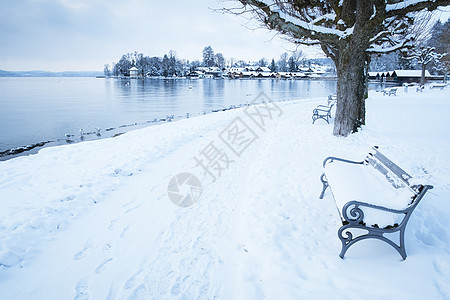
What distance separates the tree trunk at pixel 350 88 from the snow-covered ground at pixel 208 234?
115 cm

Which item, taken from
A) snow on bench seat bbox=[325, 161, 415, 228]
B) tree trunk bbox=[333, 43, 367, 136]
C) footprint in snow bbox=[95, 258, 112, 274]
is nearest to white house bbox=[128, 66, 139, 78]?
tree trunk bbox=[333, 43, 367, 136]

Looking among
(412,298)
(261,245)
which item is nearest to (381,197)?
(412,298)

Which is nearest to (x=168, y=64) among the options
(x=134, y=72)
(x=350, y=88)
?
(x=134, y=72)

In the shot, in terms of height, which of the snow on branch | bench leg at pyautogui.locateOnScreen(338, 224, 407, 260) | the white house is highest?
the white house

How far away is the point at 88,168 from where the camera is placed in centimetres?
634

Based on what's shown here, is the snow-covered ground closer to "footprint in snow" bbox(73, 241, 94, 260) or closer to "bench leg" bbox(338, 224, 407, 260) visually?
"footprint in snow" bbox(73, 241, 94, 260)

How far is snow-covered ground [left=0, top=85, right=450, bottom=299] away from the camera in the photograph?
106 inches

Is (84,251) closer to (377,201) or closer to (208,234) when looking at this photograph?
(208,234)

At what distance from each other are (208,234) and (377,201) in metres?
2.40

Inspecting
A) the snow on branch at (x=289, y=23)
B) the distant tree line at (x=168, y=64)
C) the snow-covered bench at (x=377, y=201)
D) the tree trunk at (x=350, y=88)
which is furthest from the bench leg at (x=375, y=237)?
the distant tree line at (x=168, y=64)

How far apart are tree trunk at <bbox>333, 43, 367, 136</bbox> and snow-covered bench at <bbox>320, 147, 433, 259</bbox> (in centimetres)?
443

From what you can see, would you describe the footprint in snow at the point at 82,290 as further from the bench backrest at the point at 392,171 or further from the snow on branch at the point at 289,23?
the snow on branch at the point at 289,23

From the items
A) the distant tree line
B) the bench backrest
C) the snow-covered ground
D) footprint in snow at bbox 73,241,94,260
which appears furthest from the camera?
the distant tree line

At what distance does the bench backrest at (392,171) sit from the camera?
2.87 m
